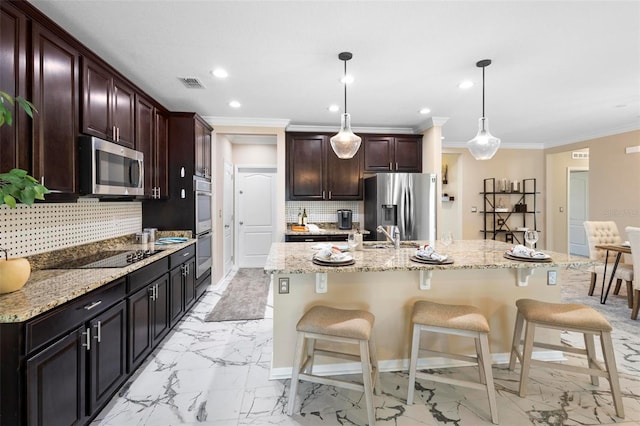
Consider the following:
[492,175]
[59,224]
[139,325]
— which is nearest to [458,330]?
[139,325]

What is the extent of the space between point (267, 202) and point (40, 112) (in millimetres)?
4078

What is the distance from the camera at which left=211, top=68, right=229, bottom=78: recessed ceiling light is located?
279 cm

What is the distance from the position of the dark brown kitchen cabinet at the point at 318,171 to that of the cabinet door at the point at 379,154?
15cm

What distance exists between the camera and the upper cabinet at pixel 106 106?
2238 mm

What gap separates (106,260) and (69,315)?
0.94 m

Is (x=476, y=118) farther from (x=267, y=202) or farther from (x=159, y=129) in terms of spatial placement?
(x=159, y=129)

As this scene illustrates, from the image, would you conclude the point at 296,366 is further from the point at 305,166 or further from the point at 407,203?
the point at 305,166

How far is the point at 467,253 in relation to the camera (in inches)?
95.3

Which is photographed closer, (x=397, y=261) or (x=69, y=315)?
(x=69, y=315)

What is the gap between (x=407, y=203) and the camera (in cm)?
422

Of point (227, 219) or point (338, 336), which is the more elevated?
point (227, 219)

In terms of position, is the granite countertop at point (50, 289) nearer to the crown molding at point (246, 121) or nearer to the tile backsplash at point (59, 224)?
the tile backsplash at point (59, 224)

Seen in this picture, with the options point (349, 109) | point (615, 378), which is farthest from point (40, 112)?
point (615, 378)

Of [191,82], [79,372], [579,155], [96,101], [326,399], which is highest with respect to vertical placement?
[191,82]
